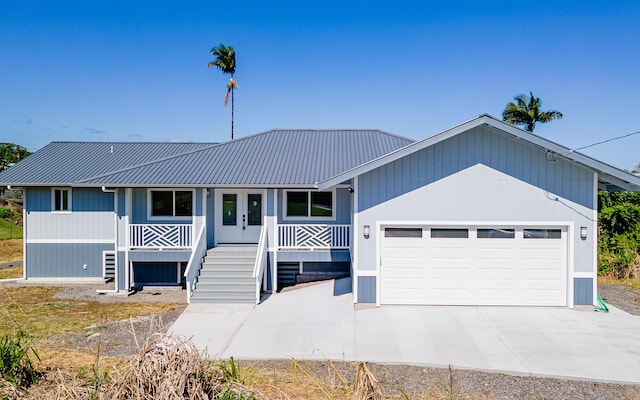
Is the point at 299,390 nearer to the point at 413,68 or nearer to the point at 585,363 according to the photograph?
the point at 585,363

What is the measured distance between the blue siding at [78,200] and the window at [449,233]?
1137cm

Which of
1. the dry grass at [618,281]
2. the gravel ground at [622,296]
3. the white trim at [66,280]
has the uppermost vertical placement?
the dry grass at [618,281]

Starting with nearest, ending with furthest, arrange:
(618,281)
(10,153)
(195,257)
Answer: (195,257) < (618,281) < (10,153)

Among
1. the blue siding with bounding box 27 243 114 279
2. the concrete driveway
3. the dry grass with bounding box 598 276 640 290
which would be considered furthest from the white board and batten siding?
the blue siding with bounding box 27 243 114 279

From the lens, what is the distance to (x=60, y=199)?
1470cm

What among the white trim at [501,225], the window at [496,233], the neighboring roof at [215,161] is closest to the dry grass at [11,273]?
the neighboring roof at [215,161]

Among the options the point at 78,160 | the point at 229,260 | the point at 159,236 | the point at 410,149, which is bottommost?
the point at 229,260

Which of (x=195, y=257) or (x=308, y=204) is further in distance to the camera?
(x=308, y=204)

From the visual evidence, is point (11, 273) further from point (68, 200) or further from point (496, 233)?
point (496, 233)

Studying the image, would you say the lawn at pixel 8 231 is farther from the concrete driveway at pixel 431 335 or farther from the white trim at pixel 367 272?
the white trim at pixel 367 272

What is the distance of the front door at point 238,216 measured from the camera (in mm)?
13945

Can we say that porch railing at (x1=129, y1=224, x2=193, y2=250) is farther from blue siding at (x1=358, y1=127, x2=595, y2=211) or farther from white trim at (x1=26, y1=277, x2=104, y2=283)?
blue siding at (x1=358, y1=127, x2=595, y2=211)

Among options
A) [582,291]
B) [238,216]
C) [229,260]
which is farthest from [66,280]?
[582,291]

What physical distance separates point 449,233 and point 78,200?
42.1 feet
